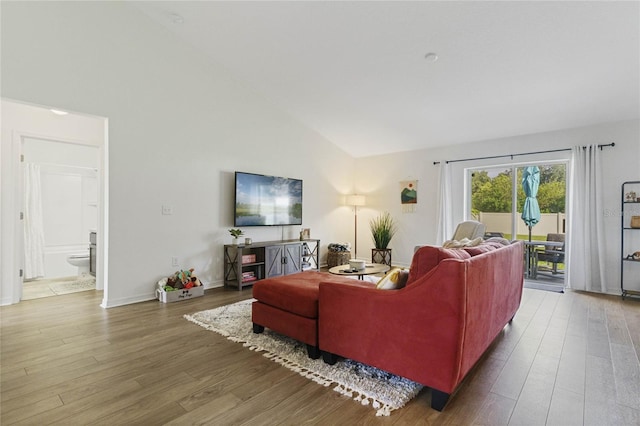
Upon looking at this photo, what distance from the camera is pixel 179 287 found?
404cm

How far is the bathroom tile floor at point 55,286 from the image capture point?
425 centimetres

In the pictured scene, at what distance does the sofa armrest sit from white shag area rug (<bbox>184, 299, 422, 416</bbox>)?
126 mm

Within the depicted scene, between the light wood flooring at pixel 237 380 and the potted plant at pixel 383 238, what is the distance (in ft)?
10.4

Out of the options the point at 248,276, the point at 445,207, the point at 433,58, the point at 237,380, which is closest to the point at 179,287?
the point at 248,276

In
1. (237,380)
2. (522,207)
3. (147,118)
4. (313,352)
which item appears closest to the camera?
(237,380)

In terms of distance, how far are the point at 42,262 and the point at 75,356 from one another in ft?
12.4

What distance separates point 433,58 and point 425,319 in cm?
298

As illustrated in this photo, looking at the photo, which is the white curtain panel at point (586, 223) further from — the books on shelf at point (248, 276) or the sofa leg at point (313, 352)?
the books on shelf at point (248, 276)

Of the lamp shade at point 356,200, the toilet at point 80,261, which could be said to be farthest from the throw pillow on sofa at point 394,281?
the toilet at point 80,261

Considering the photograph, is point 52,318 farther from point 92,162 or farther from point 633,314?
point 633,314

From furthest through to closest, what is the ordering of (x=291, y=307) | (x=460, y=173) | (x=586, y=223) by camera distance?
1. (x=460, y=173)
2. (x=586, y=223)
3. (x=291, y=307)

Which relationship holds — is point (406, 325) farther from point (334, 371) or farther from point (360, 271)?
point (360, 271)

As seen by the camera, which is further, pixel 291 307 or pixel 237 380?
pixel 291 307

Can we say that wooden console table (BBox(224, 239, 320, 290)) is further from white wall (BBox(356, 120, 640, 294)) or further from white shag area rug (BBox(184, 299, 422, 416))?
white wall (BBox(356, 120, 640, 294))
